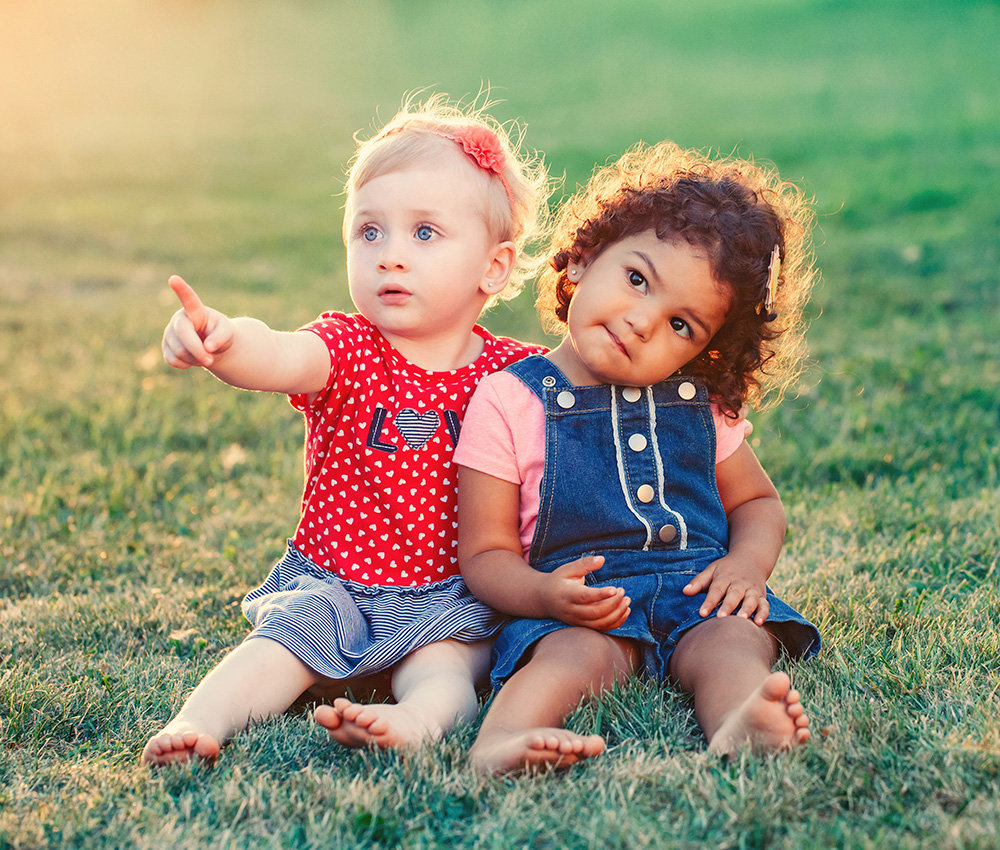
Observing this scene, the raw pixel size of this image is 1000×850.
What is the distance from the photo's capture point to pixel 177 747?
7.29 ft

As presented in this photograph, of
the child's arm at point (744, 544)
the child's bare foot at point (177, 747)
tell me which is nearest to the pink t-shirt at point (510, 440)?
the child's arm at point (744, 544)

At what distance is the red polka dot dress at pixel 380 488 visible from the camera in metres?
2.78

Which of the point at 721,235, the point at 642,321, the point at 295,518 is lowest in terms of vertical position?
the point at 295,518

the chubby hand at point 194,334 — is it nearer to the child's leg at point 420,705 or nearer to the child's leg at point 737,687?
the child's leg at point 420,705

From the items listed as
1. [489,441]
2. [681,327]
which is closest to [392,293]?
[489,441]

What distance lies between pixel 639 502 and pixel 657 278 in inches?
21.6

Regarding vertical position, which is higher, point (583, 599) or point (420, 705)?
point (583, 599)

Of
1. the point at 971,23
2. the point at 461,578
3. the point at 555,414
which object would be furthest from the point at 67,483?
the point at 971,23

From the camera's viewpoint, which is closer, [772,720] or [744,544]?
[772,720]

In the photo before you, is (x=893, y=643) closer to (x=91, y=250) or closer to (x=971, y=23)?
(x=91, y=250)

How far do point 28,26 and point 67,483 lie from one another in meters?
18.5

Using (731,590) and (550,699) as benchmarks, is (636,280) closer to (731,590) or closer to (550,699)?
(731,590)

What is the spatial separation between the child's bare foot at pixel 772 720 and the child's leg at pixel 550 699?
0.29 metres

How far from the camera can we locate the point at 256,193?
13.1m
